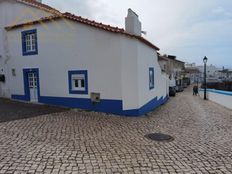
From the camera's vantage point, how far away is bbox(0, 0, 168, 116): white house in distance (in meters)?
10.7

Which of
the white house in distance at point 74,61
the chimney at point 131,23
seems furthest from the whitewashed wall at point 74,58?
the chimney at point 131,23

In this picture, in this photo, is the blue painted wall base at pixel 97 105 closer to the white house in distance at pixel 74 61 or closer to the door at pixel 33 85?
the white house in distance at pixel 74 61

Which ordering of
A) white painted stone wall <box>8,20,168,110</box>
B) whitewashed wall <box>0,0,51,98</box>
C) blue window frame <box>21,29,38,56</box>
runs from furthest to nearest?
whitewashed wall <box>0,0,51,98</box>, blue window frame <box>21,29,38,56</box>, white painted stone wall <box>8,20,168,110</box>

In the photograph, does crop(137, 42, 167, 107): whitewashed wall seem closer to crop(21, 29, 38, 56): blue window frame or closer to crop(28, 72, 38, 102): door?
crop(21, 29, 38, 56): blue window frame

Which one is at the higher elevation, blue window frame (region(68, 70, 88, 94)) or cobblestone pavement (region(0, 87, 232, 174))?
blue window frame (region(68, 70, 88, 94))

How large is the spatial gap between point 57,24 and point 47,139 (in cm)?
751

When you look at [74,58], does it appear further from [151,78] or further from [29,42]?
[151,78]

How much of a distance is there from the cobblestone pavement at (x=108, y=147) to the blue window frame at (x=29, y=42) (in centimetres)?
538

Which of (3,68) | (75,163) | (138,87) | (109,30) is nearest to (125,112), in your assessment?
(138,87)

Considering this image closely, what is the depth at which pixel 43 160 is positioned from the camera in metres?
5.14

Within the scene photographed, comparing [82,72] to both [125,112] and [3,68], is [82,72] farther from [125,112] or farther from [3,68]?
[3,68]

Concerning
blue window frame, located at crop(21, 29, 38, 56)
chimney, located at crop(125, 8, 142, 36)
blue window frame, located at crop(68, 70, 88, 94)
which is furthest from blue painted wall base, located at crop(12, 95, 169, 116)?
chimney, located at crop(125, 8, 142, 36)

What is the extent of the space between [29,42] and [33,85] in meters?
2.72

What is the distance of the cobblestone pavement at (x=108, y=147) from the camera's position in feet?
16.3
